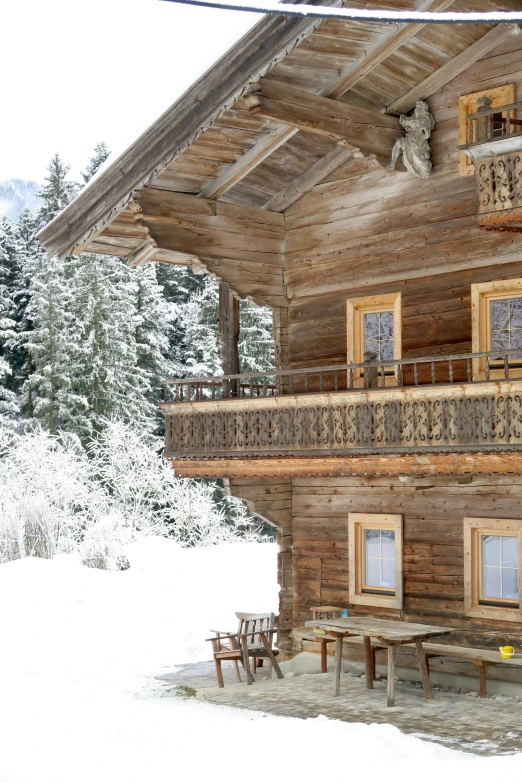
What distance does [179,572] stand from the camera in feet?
98.1

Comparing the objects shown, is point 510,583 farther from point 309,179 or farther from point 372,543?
point 309,179

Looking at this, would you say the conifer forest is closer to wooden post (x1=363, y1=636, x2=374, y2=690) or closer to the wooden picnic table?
wooden post (x1=363, y1=636, x2=374, y2=690)

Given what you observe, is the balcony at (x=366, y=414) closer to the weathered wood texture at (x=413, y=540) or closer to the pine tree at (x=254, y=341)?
the weathered wood texture at (x=413, y=540)

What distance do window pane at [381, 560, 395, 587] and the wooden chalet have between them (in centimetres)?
3

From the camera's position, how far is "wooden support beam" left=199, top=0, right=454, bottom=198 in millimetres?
16359

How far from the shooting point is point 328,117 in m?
16.7

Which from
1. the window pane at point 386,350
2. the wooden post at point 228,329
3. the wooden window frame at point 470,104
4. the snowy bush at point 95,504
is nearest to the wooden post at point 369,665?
the window pane at point 386,350

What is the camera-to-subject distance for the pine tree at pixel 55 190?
172ft

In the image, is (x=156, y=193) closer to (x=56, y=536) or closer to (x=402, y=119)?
(x=402, y=119)

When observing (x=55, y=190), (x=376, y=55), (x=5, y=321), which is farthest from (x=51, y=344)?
(x=376, y=55)

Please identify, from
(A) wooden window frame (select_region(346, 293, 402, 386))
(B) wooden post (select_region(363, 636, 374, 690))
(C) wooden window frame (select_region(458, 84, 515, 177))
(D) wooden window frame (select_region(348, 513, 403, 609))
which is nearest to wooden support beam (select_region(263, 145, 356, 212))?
(C) wooden window frame (select_region(458, 84, 515, 177))

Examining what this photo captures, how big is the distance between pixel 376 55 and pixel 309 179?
3421 mm

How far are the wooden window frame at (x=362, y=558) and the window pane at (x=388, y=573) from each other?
0.14m

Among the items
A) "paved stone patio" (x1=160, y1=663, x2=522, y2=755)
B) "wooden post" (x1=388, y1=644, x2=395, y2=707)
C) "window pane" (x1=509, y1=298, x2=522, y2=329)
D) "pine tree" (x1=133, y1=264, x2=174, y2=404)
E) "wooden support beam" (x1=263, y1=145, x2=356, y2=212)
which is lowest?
"paved stone patio" (x1=160, y1=663, x2=522, y2=755)
